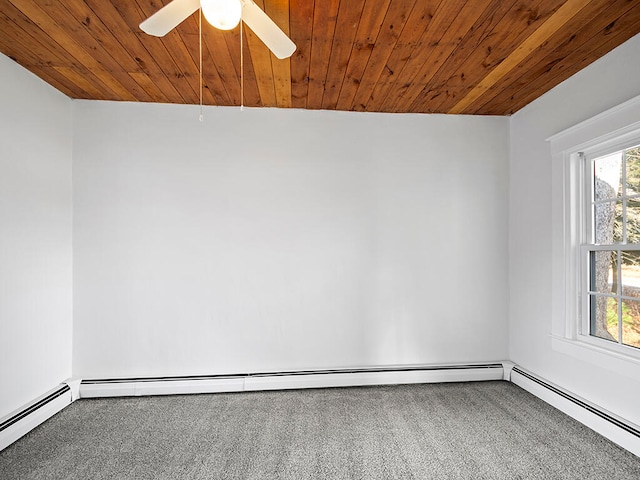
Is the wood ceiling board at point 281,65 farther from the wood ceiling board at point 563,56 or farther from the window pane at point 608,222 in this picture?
the window pane at point 608,222

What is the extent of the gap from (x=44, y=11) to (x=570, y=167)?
343 cm

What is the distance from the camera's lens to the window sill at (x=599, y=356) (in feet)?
7.21

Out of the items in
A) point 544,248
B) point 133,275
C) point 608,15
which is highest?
point 608,15

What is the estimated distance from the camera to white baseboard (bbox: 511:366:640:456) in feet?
7.10

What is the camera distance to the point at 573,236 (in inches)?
106

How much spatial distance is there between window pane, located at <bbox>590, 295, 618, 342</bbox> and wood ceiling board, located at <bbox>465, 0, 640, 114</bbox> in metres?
1.60

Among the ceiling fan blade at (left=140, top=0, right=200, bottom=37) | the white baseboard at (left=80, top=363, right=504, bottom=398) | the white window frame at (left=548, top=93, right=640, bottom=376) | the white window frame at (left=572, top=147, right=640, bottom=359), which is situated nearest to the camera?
the ceiling fan blade at (left=140, top=0, right=200, bottom=37)

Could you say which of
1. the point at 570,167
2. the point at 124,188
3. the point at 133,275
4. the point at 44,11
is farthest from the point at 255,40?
the point at 570,167

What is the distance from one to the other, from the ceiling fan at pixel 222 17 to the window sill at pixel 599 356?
2643 millimetres

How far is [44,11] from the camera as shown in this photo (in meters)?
1.91

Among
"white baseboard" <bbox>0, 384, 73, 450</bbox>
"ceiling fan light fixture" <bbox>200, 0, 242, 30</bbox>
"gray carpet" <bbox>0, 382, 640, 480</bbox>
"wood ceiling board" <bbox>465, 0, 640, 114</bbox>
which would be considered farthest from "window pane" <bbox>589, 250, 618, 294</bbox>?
"white baseboard" <bbox>0, 384, 73, 450</bbox>

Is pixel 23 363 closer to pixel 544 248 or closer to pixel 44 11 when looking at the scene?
pixel 44 11

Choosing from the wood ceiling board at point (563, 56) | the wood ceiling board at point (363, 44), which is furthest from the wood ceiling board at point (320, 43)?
the wood ceiling board at point (563, 56)

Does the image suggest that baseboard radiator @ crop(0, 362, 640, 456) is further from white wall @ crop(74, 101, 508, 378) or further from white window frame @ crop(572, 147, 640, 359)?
white window frame @ crop(572, 147, 640, 359)
